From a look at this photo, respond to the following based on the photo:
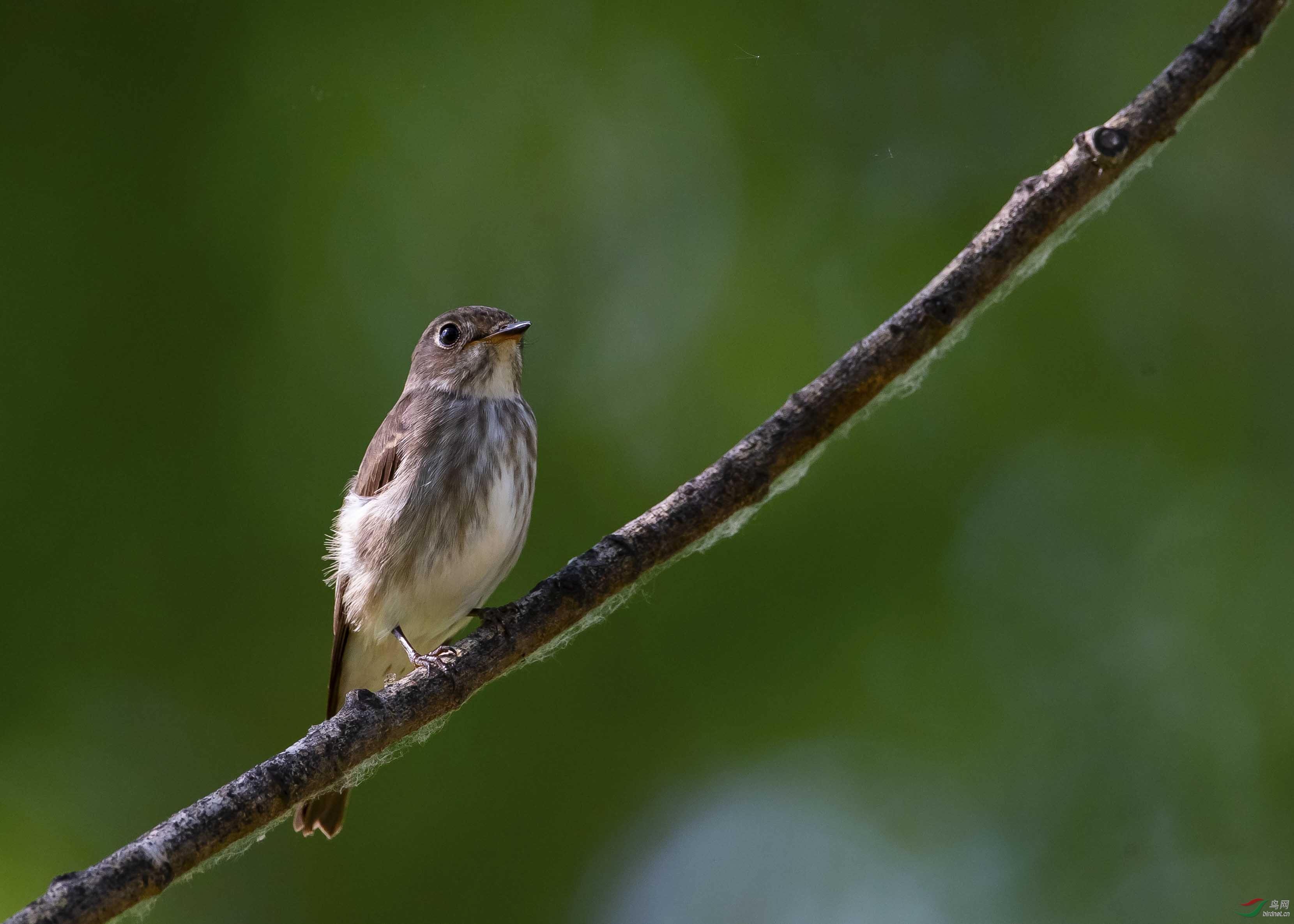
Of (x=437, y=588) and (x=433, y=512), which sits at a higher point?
(x=433, y=512)

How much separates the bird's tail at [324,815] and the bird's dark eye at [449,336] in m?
1.63

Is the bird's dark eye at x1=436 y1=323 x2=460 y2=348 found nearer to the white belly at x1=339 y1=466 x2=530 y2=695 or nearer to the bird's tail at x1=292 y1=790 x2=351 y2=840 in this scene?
the white belly at x1=339 y1=466 x2=530 y2=695

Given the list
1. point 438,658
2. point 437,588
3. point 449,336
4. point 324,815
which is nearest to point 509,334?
point 449,336

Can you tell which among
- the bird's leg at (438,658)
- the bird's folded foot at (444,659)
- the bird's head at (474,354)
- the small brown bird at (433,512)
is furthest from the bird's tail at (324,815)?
the bird's head at (474,354)

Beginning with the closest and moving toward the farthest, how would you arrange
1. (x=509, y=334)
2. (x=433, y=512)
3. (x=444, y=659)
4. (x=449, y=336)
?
(x=444, y=659) < (x=433, y=512) < (x=509, y=334) < (x=449, y=336)

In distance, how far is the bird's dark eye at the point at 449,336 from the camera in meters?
3.97

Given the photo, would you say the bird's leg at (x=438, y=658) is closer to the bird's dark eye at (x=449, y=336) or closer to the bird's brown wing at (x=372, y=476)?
the bird's brown wing at (x=372, y=476)

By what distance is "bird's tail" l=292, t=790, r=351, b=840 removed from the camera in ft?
12.4

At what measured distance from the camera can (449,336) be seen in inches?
157

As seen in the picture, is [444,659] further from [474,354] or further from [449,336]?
[449,336]

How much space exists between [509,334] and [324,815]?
183 centimetres

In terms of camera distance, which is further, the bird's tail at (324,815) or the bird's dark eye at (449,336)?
the bird's dark eye at (449,336)

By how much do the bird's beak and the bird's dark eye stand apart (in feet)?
0.59

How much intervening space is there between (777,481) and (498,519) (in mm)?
1288
